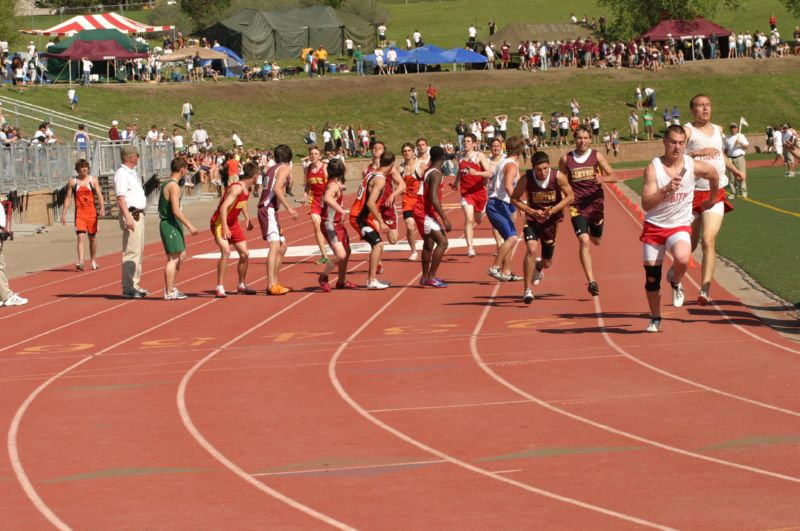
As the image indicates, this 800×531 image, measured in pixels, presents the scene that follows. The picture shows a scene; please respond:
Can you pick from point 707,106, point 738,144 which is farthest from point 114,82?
point 707,106

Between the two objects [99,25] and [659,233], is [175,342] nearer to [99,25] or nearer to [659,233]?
[659,233]

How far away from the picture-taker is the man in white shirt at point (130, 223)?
18.6 meters

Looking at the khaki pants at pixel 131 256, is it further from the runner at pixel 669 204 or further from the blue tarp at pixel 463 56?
the blue tarp at pixel 463 56

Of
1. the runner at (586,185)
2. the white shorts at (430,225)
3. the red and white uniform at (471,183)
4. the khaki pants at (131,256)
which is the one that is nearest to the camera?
the runner at (586,185)

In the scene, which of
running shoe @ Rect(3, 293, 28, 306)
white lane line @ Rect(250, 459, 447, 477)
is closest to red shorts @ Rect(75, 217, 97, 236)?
running shoe @ Rect(3, 293, 28, 306)

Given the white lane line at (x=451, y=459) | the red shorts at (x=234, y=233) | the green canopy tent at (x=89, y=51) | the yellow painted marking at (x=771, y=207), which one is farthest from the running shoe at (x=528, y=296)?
the green canopy tent at (x=89, y=51)

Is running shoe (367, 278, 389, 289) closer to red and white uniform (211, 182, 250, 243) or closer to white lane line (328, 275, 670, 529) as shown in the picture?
red and white uniform (211, 182, 250, 243)

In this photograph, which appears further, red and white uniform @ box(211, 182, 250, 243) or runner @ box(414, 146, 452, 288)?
runner @ box(414, 146, 452, 288)

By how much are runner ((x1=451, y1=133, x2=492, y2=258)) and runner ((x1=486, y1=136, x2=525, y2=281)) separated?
238cm

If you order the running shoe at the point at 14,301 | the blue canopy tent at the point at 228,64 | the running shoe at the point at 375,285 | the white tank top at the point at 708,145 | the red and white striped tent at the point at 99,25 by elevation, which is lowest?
the running shoe at the point at 14,301

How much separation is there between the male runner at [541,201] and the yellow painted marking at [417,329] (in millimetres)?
1507

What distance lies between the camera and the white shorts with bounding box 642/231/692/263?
40.0ft

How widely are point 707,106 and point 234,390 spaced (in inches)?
230

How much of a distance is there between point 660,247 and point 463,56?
61602mm
